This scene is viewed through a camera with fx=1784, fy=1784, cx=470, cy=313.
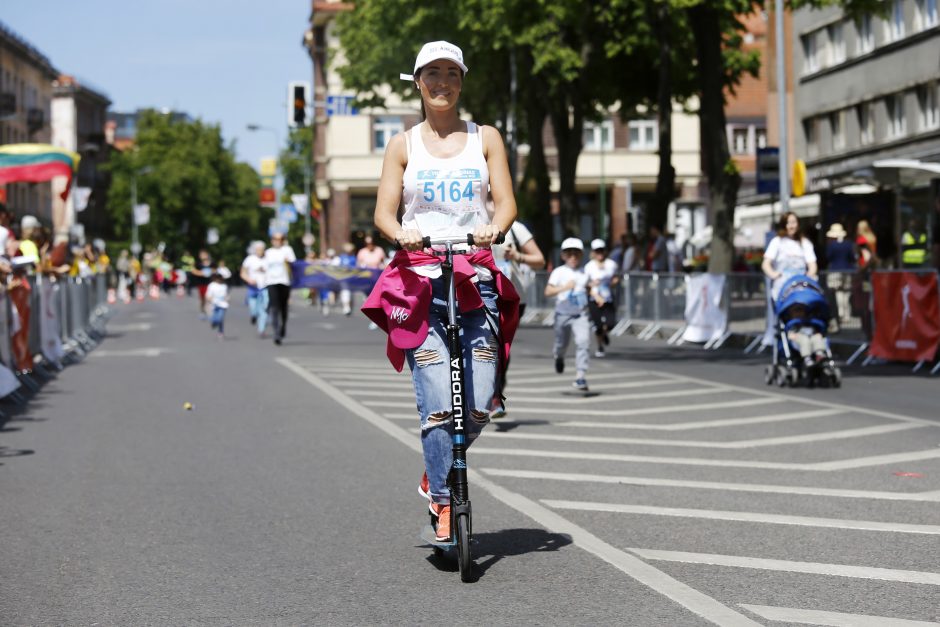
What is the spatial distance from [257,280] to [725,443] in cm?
2217

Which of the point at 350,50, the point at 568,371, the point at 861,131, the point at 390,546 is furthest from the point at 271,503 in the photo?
the point at 861,131

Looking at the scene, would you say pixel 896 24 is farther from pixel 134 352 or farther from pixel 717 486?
pixel 717 486

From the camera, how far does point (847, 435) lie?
12719 millimetres

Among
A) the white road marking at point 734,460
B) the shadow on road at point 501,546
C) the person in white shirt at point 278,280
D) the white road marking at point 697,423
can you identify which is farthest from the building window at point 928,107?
the shadow on road at point 501,546

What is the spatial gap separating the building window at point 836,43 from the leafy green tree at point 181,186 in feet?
270

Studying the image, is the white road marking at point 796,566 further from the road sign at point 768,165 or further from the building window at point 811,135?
the building window at point 811,135

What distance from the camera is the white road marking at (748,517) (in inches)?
321

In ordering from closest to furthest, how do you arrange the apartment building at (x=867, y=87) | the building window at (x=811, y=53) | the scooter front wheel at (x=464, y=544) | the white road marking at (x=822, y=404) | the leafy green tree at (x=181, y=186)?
the scooter front wheel at (x=464, y=544) < the white road marking at (x=822, y=404) < the apartment building at (x=867, y=87) < the building window at (x=811, y=53) < the leafy green tree at (x=181, y=186)

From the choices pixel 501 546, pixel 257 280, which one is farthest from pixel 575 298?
pixel 257 280

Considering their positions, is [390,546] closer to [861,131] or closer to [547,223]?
[547,223]

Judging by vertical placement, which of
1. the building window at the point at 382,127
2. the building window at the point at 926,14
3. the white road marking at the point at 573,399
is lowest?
the white road marking at the point at 573,399

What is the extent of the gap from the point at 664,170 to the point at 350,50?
45.8 ft

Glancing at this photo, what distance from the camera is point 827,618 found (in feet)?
19.8

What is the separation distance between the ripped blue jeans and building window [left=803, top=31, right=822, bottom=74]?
48899 mm
